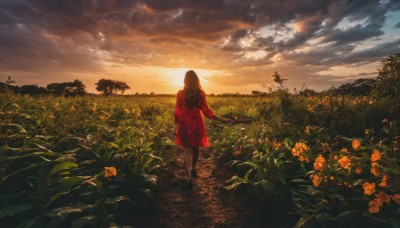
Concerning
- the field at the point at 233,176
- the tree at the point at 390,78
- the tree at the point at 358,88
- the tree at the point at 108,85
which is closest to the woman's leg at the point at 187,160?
the field at the point at 233,176

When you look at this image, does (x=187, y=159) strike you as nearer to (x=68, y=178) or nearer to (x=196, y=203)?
(x=196, y=203)

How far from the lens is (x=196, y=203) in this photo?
4930 mm

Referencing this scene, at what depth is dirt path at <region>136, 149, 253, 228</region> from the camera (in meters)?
A: 4.23

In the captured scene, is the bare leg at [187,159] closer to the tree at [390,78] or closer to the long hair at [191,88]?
the long hair at [191,88]

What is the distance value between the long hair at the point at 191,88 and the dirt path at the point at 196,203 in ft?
5.32

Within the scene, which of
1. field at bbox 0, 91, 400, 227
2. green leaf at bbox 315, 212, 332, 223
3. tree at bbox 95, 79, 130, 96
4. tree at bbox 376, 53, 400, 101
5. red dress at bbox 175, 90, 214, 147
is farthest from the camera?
tree at bbox 95, 79, 130, 96

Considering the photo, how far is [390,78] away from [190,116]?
536 centimetres

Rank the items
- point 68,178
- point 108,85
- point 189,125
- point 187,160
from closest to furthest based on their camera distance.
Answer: point 68,178, point 187,160, point 189,125, point 108,85

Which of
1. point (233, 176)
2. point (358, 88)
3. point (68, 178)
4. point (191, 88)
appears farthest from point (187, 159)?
point (358, 88)

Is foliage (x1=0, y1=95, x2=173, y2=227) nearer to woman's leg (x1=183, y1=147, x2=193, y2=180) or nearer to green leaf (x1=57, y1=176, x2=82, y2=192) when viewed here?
green leaf (x1=57, y1=176, x2=82, y2=192)

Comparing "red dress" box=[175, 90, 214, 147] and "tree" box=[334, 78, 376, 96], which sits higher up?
"tree" box=[334, 78, 376, 96]

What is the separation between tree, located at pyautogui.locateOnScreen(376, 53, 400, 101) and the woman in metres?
4.63

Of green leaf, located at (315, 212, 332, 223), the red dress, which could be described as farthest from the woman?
green leaf, located at (315, 212, 332, 223)

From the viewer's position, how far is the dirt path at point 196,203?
423 centimetres
